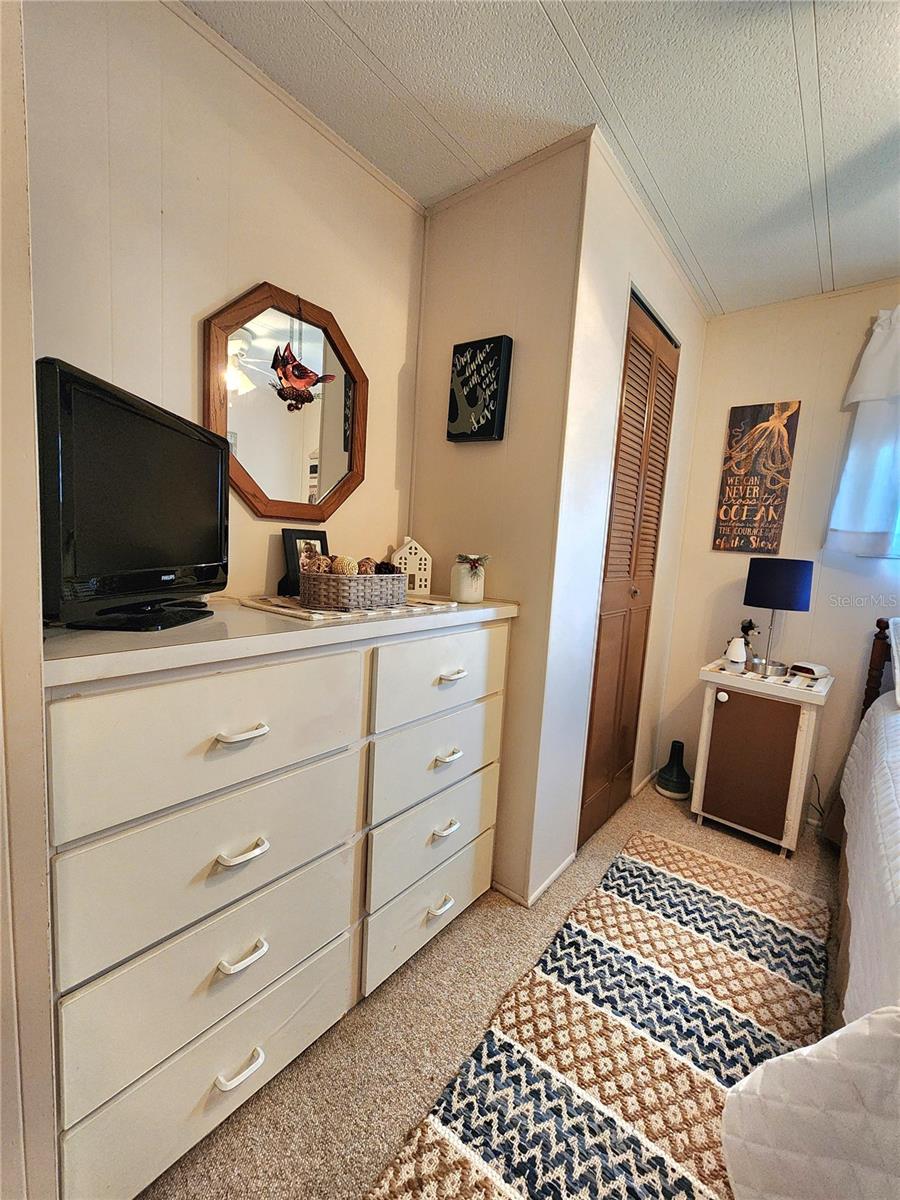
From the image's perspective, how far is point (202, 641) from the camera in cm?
87

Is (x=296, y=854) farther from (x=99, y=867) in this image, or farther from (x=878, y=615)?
(x=878, y=615)

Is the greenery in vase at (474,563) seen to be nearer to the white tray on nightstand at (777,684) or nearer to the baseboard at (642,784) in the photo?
the white tray on nightstand at (777,684)

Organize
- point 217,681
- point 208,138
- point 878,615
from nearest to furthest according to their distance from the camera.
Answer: point 217,681 → point 208,138 → point 878,615

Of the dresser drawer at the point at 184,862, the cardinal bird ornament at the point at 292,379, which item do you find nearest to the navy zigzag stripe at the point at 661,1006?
the dresser drawer at the point at 184,862

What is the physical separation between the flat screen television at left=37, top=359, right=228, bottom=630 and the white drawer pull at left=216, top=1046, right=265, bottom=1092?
913mm

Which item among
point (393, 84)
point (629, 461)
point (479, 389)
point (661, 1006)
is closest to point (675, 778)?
point (661, 1006)

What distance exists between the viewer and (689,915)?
5.70 feet

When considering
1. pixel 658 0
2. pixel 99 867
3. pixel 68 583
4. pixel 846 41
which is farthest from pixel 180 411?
pixel 846 41

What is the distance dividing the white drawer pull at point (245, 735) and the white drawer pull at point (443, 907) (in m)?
0.90

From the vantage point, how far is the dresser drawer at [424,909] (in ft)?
4.36

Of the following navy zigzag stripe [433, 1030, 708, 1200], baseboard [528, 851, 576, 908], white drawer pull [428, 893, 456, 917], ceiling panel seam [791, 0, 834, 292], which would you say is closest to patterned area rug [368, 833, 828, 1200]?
navy zigzag stripe [433, 1030, 708, 1200]

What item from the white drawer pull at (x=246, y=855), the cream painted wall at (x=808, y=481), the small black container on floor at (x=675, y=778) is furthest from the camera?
the small black container on floor at (x=675, y=778)

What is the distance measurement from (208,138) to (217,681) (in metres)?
1.35

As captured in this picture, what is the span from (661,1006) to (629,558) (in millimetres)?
1492
